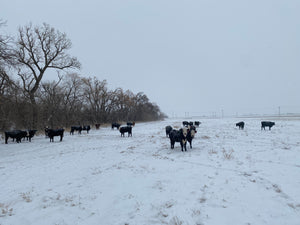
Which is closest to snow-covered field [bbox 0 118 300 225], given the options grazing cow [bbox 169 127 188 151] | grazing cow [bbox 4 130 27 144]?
grazing cow [bbox 169 127 188 151]

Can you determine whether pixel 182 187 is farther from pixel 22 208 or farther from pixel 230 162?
pixel 22 208

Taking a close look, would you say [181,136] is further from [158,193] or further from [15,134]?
[15,134]

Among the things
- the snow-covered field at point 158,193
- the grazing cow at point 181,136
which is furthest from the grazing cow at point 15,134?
the grazing cow at point 181,136

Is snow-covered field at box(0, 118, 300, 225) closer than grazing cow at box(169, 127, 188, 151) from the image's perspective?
Yes

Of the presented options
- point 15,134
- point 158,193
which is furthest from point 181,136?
point 15,134

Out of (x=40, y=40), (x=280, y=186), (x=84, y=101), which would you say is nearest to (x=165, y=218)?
(x=280, y=186)

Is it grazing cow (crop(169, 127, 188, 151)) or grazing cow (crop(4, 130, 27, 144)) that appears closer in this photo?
grazing cow (crop(169, 127, 188, 151))

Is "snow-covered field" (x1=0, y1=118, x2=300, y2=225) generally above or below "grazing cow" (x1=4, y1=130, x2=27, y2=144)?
below

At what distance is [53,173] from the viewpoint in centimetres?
640

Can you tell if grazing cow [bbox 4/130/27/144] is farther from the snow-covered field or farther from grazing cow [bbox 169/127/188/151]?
grazing cow [bbox 169/127/188/151]

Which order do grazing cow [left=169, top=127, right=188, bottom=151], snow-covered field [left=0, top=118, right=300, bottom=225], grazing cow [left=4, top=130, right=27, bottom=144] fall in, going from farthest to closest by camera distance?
grazing cow [left=4, top=130, right=27, bottom=144]
grazing cow [left=169, top=127, right=188, bottom=151]
snow-covered field [left=0, top=118, right=300, bottom=225]

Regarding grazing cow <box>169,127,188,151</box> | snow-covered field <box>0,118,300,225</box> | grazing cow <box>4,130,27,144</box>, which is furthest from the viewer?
grazing cow <box>4,130,27,144</box>

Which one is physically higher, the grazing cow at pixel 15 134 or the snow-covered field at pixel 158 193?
the grazing cow at pixel 15 134

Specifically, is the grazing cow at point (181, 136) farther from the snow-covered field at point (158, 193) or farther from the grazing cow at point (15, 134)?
the grazing cow at point (15, 134)
